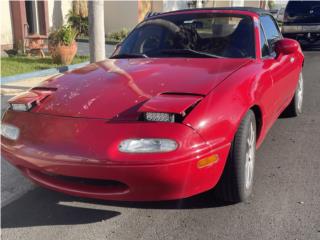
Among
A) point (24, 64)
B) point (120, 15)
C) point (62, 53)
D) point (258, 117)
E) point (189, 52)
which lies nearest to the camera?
point (258, 117)

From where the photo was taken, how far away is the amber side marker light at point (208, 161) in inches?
110

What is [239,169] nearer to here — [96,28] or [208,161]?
[208,161]

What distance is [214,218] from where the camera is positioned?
322 centimetres

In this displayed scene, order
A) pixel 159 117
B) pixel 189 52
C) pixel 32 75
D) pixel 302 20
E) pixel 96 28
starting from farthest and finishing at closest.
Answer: pixel 302 20
pixel 32 75
pixel 96 28
pixel 189 52
pixel 159 117

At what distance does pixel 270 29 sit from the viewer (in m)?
5.03

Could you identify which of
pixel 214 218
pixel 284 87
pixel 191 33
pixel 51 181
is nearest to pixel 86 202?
pixel 51 181

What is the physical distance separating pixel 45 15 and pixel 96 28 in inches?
304

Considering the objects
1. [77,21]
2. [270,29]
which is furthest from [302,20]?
[270,29]

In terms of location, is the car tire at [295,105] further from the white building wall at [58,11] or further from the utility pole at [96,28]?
the white building wall at [58,11]

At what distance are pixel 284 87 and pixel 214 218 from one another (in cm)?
198

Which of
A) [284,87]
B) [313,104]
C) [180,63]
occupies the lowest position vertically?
[313,104]

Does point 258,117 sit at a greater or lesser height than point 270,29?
lesser

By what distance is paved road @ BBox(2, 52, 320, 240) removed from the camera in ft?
9.98

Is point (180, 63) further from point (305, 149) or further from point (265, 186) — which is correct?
point (305, 149)
